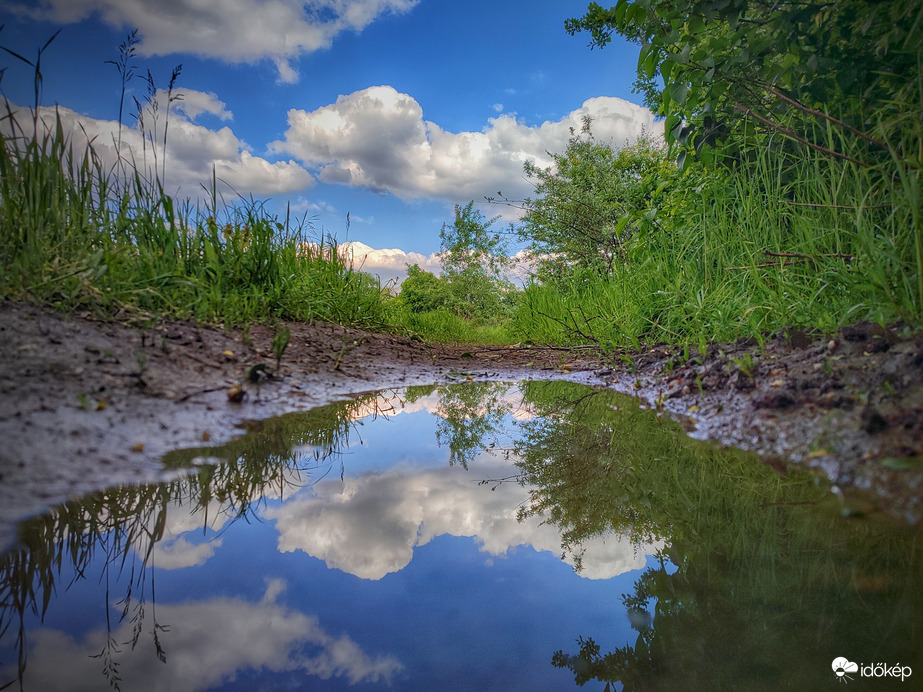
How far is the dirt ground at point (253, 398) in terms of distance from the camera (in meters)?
1.30

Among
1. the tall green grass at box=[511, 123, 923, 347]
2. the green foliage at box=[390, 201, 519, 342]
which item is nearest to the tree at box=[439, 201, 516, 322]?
the green foliage at box=[390, 201, 519, 342]

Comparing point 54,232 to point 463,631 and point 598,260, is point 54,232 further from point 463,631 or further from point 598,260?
point 598,260

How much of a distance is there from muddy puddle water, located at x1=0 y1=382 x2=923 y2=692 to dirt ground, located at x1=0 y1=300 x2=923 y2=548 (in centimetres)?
12

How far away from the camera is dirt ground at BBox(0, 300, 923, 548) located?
1.30m

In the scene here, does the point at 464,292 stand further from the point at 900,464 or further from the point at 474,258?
the point at 900,464

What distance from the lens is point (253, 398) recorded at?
2189 millimetres

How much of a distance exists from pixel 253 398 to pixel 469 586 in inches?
60.9

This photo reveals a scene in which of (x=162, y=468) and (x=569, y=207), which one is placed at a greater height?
(x=569, y=207)

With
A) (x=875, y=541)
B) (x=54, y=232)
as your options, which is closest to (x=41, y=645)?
(x=875, y=541)

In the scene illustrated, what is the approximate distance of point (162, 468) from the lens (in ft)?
4.64

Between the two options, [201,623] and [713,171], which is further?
[713,171]

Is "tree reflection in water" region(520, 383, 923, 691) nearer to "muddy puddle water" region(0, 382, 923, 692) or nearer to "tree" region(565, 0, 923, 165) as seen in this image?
"muddy puddle water" region(0, 382, 923, 692)

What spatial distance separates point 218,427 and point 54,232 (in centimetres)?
176

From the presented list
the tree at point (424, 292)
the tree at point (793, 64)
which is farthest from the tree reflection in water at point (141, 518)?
the tree at point (424, 292)
